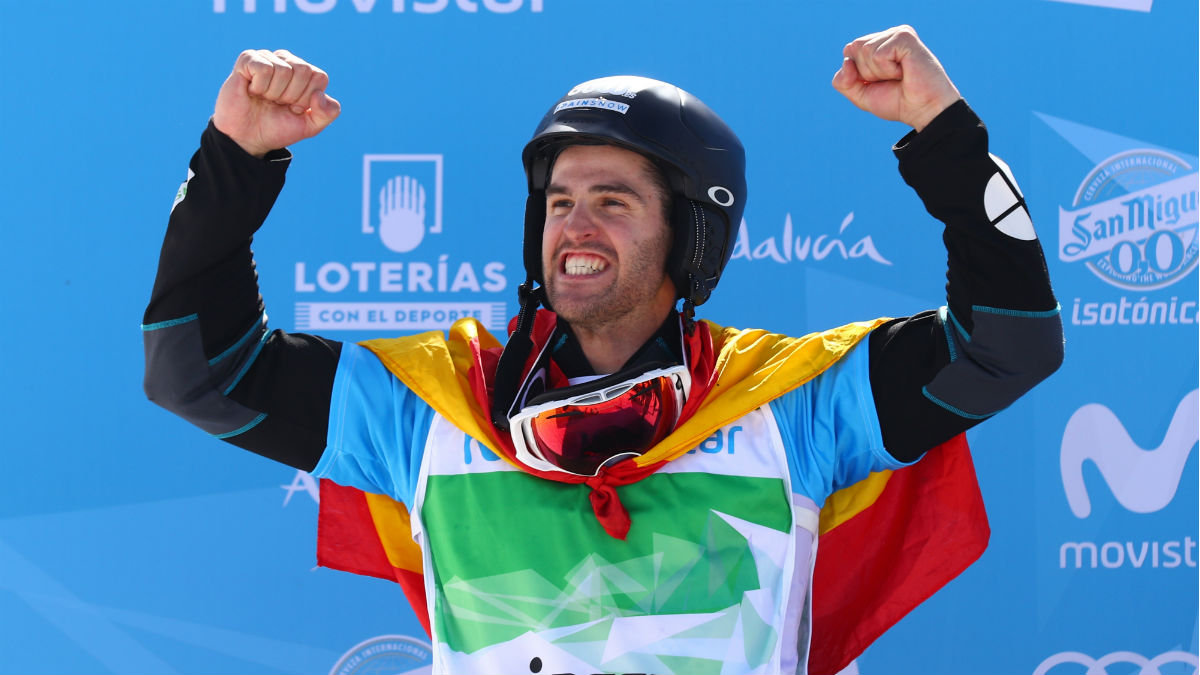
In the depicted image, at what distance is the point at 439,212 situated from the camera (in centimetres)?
271

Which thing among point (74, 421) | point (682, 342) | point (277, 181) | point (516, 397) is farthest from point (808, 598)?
point (74, 421)

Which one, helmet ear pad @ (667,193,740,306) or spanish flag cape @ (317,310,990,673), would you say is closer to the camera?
spanish flag cape @ (317,310,990,673)

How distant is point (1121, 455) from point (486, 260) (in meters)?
1.73

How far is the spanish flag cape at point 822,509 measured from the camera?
78.0 inches

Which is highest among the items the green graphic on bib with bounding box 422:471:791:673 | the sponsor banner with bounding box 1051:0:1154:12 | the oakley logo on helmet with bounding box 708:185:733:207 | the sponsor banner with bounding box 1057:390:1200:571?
the sponsor banner with bounding box 1051:0:1154:12

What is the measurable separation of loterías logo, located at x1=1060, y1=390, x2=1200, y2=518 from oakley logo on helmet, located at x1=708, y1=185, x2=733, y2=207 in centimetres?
120

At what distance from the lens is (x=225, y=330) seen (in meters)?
1.91

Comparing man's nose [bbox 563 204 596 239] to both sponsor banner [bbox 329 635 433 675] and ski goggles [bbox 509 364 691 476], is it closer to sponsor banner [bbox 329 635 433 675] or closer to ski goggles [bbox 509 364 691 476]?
ski goggles [bbox 509 364 691 476]

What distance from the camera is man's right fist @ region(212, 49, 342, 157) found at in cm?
182

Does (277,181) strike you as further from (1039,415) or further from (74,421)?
(1039,415)

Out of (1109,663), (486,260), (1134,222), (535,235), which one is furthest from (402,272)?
(1109,663)

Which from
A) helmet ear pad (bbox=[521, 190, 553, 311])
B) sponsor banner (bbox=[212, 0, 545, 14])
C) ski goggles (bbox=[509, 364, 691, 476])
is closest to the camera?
ski goggles (bbox=[509, 364, 691, 476])

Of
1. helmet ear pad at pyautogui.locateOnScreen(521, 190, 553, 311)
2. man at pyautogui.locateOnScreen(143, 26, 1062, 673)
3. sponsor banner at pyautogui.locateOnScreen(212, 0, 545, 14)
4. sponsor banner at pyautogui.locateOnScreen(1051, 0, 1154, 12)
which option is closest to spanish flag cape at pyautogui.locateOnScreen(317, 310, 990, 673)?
man at pyautogui.locateOnScreen(143, 26, 1062, 673)

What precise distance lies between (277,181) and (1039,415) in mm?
1977
